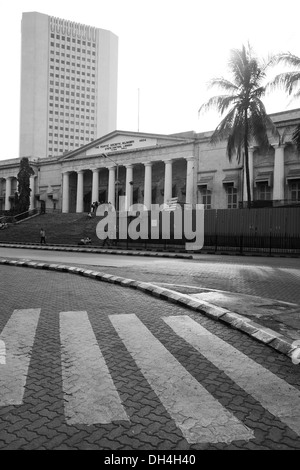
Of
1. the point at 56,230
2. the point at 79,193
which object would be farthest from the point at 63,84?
the point at 56,230

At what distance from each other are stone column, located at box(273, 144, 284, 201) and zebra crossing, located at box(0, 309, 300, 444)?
36425mm

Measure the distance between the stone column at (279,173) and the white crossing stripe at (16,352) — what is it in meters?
36.5

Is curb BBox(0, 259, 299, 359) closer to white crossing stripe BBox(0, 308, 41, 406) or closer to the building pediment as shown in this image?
white crossing stripe BBox(0, 308, 41, 406)

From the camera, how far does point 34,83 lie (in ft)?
432

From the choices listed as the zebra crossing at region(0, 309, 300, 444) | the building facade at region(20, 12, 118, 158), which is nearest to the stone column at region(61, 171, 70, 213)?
the zebra crossing at region(0, 309, 300, 444)

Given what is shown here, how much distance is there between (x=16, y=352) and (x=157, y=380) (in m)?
1.86

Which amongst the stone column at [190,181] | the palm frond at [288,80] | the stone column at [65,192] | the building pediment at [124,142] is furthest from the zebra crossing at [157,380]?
the stone column at [65,192]

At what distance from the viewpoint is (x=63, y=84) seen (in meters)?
139

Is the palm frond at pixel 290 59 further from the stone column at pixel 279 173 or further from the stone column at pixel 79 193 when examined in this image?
the stone column at pixel 79 193

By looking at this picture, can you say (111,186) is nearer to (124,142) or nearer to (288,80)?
(124,142)

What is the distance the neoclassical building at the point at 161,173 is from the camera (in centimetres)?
3962

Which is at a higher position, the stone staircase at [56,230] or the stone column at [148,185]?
the stone column at [148,185]

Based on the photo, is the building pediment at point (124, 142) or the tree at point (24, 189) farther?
the tree at point (24, 189)

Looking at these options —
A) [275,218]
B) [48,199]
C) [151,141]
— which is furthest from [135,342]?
[48,199]
